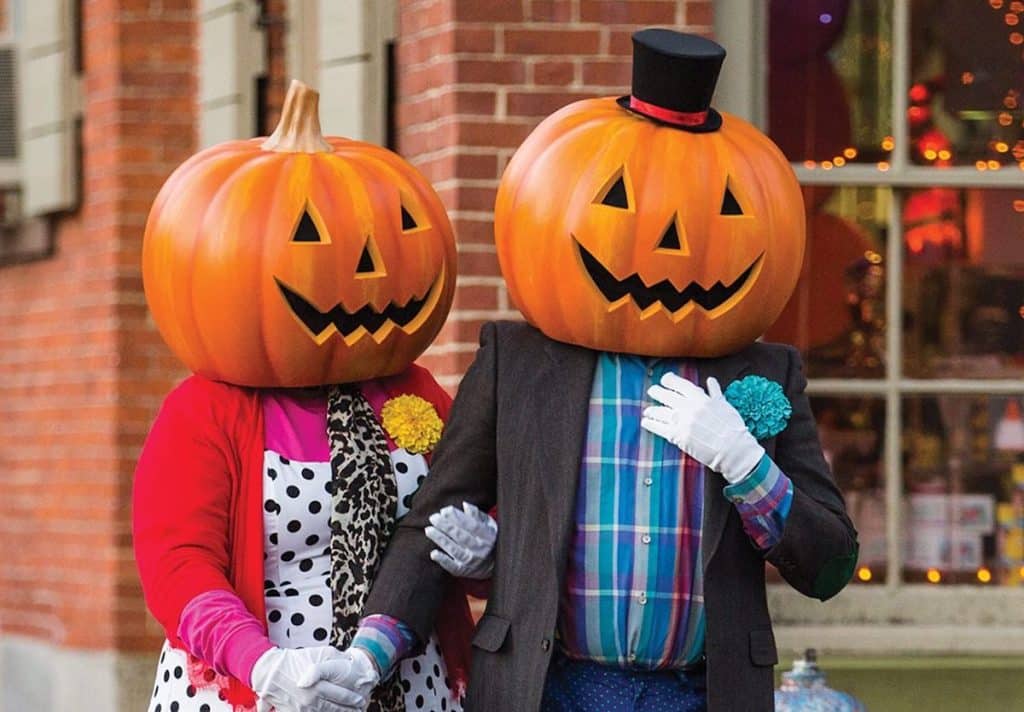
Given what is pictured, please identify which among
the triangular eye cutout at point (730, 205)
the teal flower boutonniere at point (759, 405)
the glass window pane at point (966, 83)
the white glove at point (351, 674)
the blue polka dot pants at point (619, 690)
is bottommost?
the blue polka dot pants at point (619, 690)

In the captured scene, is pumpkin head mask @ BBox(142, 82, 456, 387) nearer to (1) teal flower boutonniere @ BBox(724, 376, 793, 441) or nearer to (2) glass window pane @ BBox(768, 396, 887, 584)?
(1) teal flower boutonniere @ BBox(724, 376, 793, 441)

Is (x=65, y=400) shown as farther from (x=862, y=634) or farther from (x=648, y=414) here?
(x=648, y=414)

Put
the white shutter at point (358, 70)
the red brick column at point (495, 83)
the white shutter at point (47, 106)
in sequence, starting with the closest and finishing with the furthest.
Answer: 1. the red brick column at point (495, 83)
2. the white shutter at point (358, 70)
3. the white shutter at point (47, 106)

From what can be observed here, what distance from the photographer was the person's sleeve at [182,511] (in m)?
3.43

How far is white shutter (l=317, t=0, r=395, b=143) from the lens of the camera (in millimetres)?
5738

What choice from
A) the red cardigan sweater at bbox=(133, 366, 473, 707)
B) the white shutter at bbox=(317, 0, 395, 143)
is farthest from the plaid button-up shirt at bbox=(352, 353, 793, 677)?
the white shutter at bbox=(317, 0, 395, 143)

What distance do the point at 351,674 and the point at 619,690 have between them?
0.45m

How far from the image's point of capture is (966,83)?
549 cm

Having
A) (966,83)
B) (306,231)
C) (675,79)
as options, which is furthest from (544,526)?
(966,83)

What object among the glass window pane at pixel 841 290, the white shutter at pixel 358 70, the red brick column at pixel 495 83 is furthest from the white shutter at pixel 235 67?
the glass window pane at pixel 841 290

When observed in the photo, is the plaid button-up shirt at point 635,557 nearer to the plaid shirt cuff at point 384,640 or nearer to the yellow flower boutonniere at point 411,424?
the plaid shirt cuff at point 384,640

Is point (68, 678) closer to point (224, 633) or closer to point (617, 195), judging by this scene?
point (224, 633)

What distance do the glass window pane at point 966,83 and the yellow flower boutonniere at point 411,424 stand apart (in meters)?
2.20

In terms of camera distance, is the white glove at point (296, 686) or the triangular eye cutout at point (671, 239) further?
the triangular eye cutout at point (671, 239)
